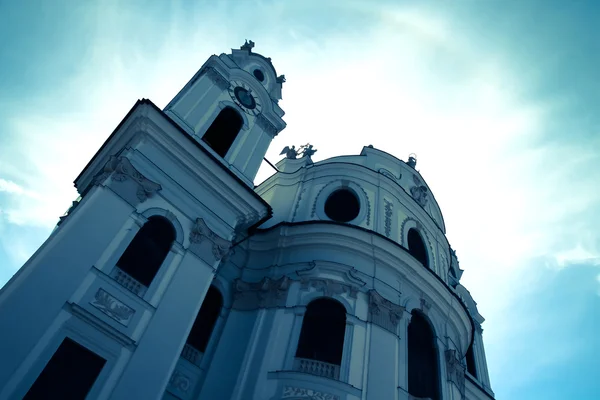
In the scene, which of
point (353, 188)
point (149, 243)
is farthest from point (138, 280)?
point (353, 188)

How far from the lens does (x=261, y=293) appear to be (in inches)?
612

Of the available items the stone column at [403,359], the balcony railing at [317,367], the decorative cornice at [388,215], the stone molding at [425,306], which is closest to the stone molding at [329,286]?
the stone column at [403,359]

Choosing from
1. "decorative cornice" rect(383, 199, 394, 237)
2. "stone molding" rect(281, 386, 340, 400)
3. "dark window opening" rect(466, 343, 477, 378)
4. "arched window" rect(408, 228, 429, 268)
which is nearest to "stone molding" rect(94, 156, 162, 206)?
"stone molding" rect(281, 386, 340, 400)

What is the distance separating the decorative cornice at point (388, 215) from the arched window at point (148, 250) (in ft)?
27.7

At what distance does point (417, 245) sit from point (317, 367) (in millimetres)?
8303

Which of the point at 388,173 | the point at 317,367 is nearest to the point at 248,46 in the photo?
the point at 388,173

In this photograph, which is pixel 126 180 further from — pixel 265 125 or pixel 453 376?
pixel 453 376

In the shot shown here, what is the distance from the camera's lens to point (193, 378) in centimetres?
1345

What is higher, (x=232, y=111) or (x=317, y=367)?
(x=232, y=111)

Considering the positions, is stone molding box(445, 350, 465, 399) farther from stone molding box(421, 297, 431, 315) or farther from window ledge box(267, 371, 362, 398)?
window ledge box(267, 371, 362, 398)

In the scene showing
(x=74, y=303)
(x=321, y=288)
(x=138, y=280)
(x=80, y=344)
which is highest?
(x=321, y=288)

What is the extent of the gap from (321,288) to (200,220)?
14.8 ft

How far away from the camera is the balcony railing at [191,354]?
13630 mm

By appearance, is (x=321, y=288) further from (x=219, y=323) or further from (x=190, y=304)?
(x=190, y=304)
